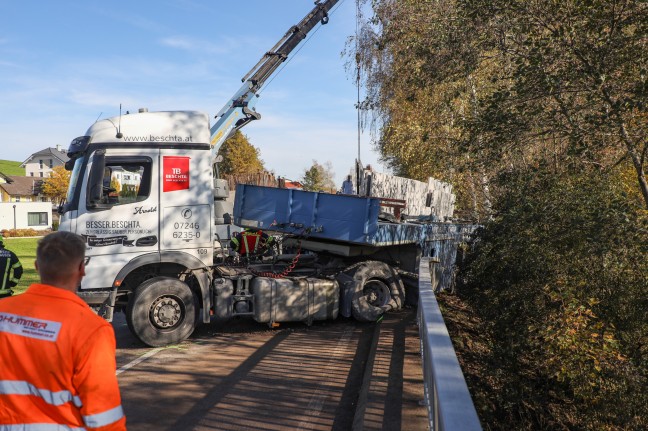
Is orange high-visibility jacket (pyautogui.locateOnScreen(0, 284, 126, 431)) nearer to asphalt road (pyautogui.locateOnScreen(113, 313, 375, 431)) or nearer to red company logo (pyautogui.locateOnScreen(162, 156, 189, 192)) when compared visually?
asphalt road (pyautogui.locateOnScreen(113, 313, 375, 431))

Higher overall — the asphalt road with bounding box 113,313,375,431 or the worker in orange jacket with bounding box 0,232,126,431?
the worker in orange jacket with bounding box 0,232,126,431

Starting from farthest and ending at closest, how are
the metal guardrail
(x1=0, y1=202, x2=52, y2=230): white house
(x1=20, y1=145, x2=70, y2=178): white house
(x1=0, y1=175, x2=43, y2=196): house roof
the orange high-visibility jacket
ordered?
(x1=20, y1=145, x2=70, y2=178): white house
(x1=0, y1=175, x2=43, y2=196): house roof
(x1=0, y1=202, x2=52, y2=230): white house
the metal guardrail
the orange high-visibility jacket

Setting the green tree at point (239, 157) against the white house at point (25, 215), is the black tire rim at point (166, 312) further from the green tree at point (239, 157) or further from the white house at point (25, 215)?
the white house at point (25, 215)

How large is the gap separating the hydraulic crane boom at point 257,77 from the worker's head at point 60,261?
7.58 metres

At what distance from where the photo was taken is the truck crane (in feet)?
25.5

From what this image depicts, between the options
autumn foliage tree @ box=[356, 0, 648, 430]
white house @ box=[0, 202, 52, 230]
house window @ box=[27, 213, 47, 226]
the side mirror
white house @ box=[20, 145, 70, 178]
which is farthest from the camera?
white house @ box=[20, 145, 70, 178]

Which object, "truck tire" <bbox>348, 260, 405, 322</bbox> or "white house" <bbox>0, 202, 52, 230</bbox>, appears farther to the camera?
"white house" <bbox>0, 202, 52, 230</bbox>

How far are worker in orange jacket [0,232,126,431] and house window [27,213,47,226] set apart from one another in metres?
55.9

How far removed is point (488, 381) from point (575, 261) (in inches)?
99.5

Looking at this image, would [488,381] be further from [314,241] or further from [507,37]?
[507,37]

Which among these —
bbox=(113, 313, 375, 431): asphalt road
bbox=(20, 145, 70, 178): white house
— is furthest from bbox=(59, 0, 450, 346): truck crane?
bbox=(20, 145, 70, 178): white house

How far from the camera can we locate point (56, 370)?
211cm

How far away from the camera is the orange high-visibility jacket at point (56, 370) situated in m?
2.11

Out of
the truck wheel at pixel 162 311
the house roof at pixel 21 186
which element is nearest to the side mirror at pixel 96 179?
the truck wheel at pixel 162 311
